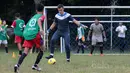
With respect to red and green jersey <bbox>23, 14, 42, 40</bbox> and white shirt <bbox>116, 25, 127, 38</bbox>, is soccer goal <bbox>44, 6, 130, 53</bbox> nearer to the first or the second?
white shirt <bbox>116, 25, 127, 38</bbox>

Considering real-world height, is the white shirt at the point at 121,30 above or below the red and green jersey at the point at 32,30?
below

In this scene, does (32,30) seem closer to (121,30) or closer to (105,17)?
(121,30)

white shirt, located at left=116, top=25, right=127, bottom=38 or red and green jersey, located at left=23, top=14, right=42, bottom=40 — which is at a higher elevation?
red and green jersey, located at left=23, top=14, right=42, bottom=40

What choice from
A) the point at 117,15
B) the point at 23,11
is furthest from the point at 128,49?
the point at 23,11

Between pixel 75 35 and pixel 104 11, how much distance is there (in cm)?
273

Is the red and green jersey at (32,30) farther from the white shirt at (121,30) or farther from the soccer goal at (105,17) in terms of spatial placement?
the white shirt at (121,30)

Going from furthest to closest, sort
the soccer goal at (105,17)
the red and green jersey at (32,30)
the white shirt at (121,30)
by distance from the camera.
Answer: the soccer goal at (105,17) → the white shirt at (121,30) → the red and green jersey at (32,30)

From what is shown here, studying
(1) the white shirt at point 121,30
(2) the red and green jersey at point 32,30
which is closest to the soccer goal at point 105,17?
(1) the white shirt at point 121,30

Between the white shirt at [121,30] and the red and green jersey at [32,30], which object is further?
the white shirt at [121,30]

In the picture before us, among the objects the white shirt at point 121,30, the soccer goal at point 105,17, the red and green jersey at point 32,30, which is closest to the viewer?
the red and green jersey at point 32,30

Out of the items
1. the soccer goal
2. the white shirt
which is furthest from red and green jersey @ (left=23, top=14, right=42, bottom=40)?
the white shirt

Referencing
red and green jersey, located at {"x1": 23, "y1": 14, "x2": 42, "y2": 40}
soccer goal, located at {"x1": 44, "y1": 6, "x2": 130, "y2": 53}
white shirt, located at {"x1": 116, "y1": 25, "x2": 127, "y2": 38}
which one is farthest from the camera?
soccer goal, located at {"x1": 44, "y1": 6, "x2": 130, "y2": 53}

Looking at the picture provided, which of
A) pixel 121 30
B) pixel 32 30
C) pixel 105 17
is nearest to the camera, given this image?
pixel 32 30

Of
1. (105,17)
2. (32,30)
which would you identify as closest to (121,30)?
(105,17)
